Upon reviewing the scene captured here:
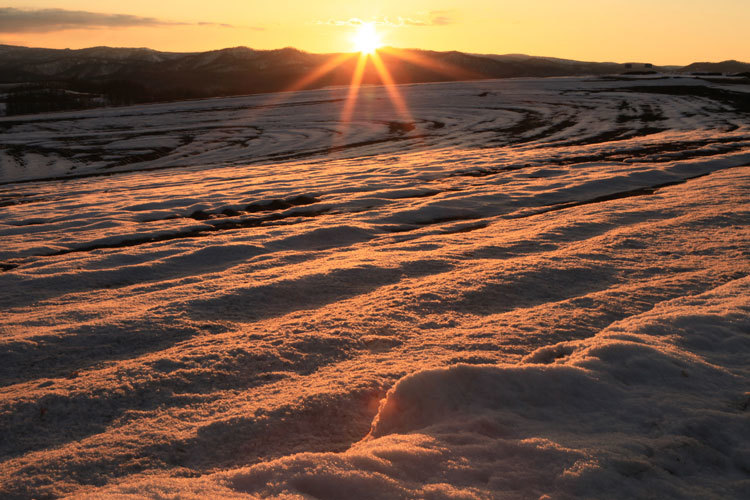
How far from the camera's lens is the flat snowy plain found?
5.17 feet

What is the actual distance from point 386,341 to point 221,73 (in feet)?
172

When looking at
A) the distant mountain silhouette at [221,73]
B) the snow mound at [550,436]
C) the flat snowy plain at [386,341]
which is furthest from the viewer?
the distant mountain silhouette at [221,73]

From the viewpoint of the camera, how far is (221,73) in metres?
50.1

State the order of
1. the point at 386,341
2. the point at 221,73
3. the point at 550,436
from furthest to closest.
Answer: the point at 221,73 < the point at 386,341 < the point at 550,436

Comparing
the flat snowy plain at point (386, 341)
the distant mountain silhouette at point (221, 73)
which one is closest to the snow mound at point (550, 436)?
the flat snowy plain at point (386, 341)

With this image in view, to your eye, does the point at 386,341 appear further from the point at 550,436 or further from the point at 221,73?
the point at 221,73

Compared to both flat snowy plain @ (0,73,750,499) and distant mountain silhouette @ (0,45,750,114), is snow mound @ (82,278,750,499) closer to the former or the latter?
flat snowy plain @ (0,73,750,499)

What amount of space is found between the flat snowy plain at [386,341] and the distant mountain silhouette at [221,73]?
26376 mm

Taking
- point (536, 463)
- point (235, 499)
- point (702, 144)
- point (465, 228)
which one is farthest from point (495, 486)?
point (702, 144)

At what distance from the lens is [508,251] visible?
3.74 meters

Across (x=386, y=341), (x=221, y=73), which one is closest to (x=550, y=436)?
(x=386, y=341)

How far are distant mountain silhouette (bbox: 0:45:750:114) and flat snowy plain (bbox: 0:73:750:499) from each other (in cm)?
2638

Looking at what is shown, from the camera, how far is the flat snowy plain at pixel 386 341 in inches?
62.0

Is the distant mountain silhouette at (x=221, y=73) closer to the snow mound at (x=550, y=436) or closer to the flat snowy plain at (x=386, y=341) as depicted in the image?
the flat snowy plain at (x=386, y=341)
